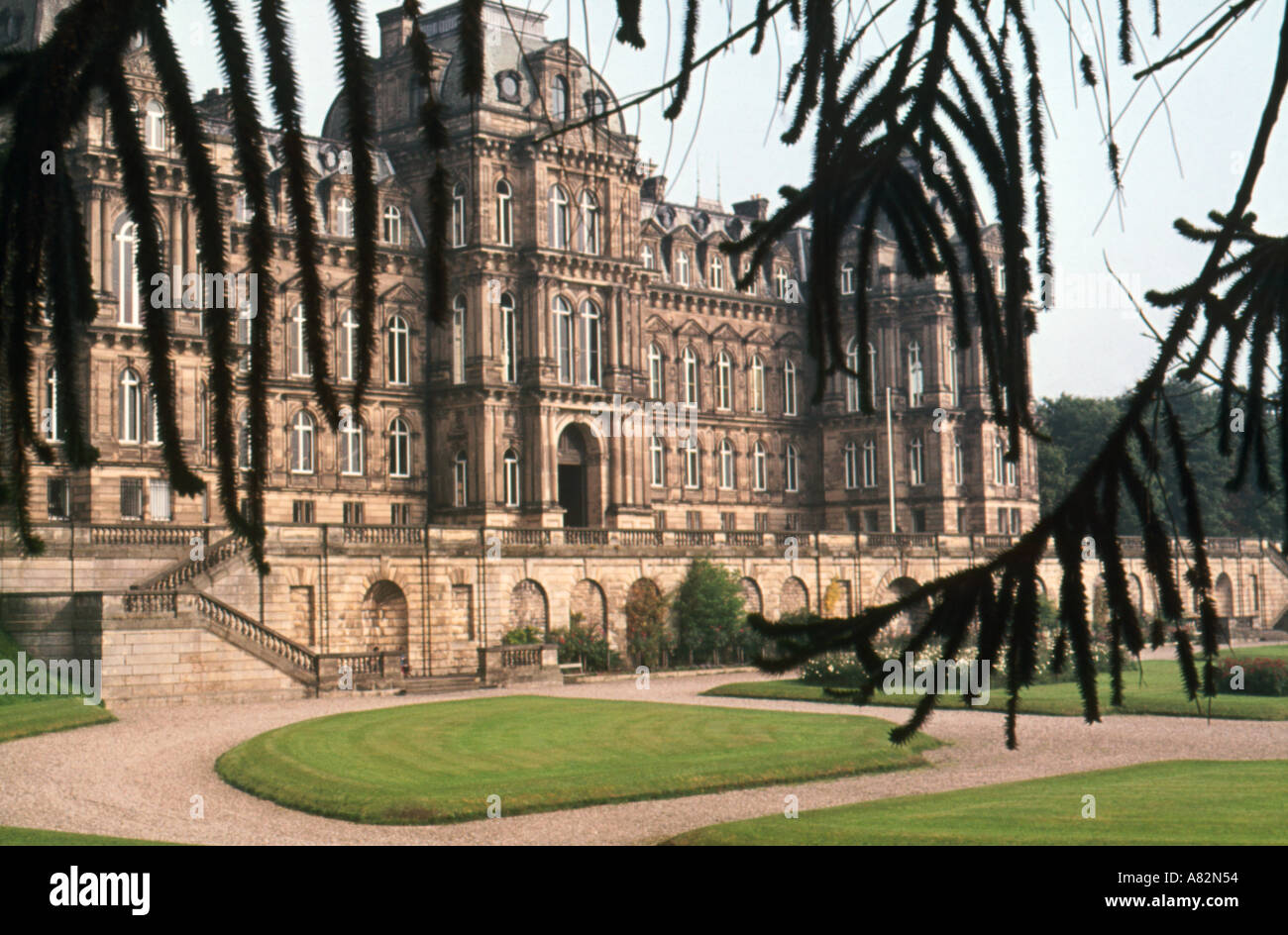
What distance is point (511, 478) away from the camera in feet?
199

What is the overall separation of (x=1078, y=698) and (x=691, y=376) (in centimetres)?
3884

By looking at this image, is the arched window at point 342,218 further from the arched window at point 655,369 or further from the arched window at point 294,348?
the arched window at point 655,369

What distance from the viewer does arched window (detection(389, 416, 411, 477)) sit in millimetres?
61188

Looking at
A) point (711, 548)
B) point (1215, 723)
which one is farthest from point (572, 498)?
point (1215, 723)

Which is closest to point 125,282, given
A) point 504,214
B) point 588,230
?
point 504,214

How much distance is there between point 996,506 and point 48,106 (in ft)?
245

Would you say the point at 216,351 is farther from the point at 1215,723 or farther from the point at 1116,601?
the point at 1215,723

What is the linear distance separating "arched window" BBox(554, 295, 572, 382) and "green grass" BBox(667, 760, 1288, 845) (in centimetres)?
3933

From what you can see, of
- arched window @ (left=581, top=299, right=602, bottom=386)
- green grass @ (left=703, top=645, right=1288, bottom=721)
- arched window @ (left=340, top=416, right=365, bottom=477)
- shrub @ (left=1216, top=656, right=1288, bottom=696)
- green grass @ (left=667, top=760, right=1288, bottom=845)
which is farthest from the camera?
arched window @ (left=581, top=299, right=602, bottom=386)

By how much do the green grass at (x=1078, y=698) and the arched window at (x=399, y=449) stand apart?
19276 mm

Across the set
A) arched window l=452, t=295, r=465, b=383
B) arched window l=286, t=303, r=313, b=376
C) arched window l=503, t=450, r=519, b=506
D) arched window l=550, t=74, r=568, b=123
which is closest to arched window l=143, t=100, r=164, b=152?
arched window l=286, t=303, r=313, b=376

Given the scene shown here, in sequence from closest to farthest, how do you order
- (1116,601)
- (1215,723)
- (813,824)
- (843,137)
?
(1116,601) → (843,137) → (813,824) → (1215,723)

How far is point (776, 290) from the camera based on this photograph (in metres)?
79.4

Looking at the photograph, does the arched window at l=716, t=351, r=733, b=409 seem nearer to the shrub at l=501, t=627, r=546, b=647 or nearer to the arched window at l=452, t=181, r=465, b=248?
the arched window at l=452, t=181, r=465, b=248
